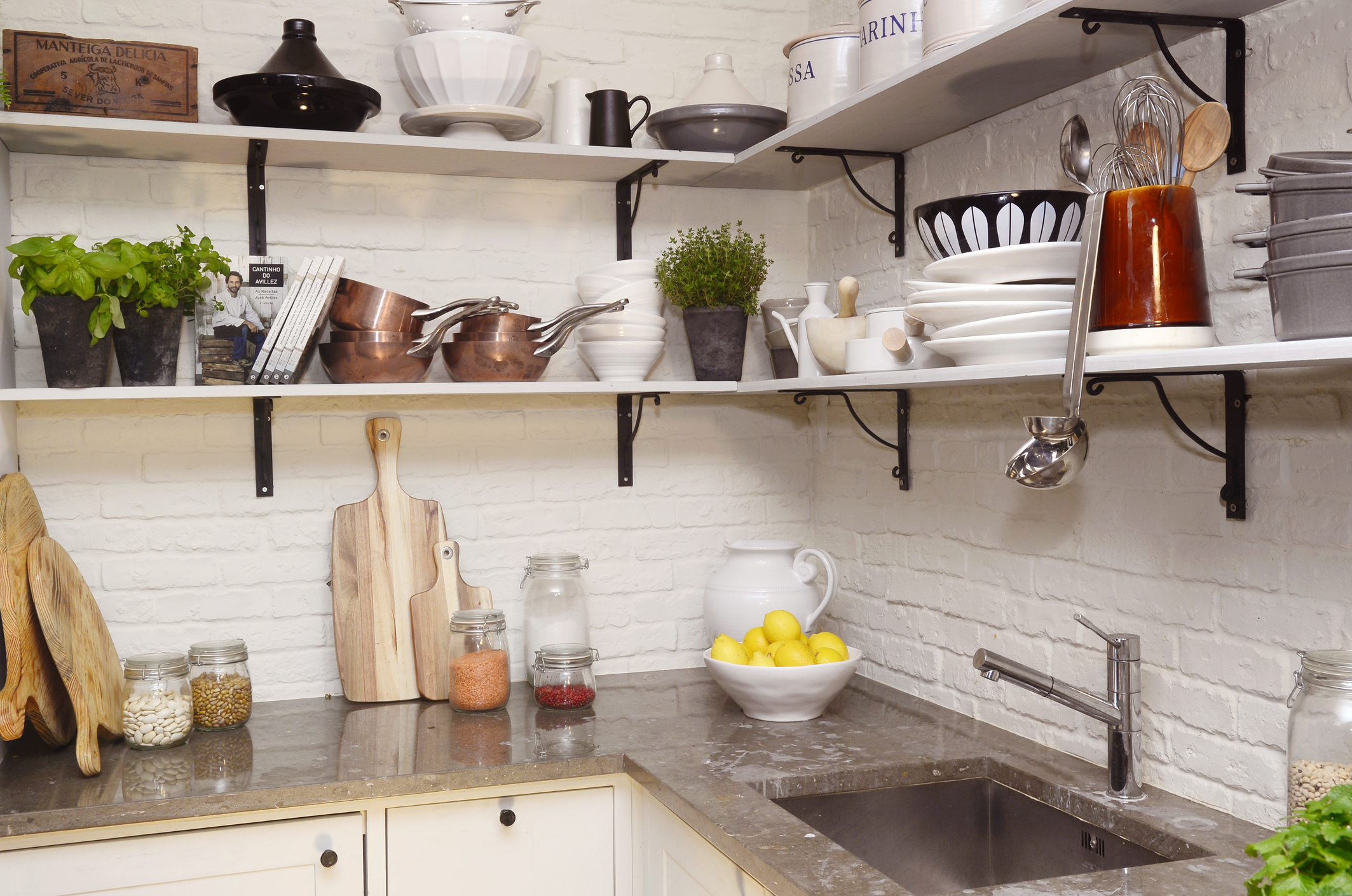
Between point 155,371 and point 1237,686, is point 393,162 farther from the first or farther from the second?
point 1237,686

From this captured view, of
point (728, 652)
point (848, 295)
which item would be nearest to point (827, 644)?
point (728, 652)

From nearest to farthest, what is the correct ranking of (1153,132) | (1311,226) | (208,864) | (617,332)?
(1311,226)
(1153,132)
(208,864)
(617,332)

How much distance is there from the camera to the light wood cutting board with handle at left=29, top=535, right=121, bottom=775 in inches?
69.2

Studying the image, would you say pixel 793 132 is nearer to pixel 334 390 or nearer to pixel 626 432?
pixel 626 432

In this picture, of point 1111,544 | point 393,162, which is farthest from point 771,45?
point 1111,544

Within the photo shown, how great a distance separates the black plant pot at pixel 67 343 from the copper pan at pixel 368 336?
0.38 metres

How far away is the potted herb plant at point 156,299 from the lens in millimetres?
1886

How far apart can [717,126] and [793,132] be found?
9.7 inches

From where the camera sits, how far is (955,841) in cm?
177

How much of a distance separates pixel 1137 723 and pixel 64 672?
1.60 meters

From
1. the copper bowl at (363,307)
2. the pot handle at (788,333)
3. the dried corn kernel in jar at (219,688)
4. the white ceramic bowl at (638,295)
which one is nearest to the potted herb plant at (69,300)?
the copper bowl at (363,307)

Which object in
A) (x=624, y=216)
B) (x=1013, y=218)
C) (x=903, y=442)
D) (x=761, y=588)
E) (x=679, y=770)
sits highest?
(x=624, y=216)

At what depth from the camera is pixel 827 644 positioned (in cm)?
205

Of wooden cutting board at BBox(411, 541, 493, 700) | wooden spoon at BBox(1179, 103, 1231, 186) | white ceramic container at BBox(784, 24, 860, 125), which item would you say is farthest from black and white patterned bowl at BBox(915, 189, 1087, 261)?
wooden cutting board at BBox(411, 541, 493, 700)
